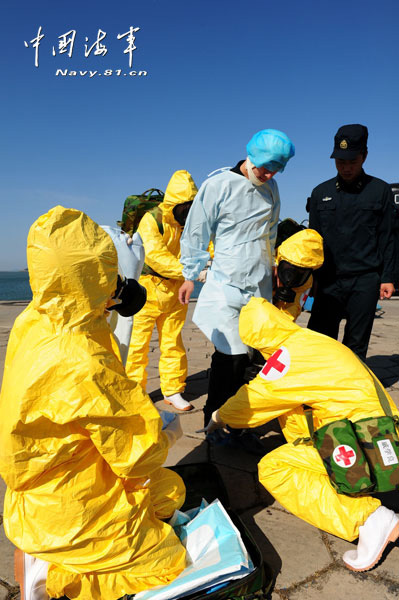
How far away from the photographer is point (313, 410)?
1.89 m

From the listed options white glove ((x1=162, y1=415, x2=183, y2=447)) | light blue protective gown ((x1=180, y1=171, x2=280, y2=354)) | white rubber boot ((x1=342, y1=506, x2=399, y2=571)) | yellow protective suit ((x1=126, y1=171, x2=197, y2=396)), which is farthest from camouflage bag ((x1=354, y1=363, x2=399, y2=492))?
yellow protective suit ((x1=126, y1=171, x2=197, y2=396))

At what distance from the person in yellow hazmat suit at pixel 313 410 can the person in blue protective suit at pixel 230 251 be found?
34cm

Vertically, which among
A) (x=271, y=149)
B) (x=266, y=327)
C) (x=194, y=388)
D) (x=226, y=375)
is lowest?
(x=194, y=388)

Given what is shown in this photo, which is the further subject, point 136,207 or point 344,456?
point 136,207

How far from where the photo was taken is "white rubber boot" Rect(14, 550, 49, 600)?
1325 mm

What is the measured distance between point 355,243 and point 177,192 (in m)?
1.26

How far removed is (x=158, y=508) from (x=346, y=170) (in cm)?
219

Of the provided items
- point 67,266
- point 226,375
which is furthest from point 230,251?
point 67,266

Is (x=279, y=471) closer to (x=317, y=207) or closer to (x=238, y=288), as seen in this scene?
(x=238, y=288)

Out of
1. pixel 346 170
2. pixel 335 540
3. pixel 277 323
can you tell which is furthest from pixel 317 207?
pixel 335 540

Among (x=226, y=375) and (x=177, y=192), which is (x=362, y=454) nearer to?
(x=226, y=375)

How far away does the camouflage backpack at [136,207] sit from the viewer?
3340mm

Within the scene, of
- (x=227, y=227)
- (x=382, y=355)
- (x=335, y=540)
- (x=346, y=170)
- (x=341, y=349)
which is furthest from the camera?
(x=382, y=355)

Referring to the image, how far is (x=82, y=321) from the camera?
1255 millimetres
